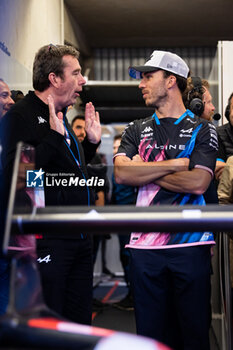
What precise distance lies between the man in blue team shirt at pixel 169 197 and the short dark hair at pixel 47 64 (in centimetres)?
21

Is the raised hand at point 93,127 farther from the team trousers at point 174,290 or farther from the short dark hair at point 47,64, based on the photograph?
the team trousers at point 174,290

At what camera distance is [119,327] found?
2754mm

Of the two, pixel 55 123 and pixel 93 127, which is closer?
pixel 55 123

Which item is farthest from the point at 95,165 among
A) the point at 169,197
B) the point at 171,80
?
the point at 171,80

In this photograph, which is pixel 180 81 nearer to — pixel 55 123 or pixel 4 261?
pixel 55 123

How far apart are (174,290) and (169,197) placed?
284 mm

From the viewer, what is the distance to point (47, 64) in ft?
4.11

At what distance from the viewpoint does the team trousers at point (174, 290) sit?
128 centimetres

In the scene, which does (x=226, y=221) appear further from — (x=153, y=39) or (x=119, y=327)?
(x=119, y=327)

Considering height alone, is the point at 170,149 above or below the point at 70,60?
below

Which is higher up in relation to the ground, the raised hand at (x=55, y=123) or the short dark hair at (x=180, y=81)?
the short dark hair at (x=180, y=81)

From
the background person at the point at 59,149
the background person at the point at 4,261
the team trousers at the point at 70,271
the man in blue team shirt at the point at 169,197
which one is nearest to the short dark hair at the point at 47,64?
the background person at the point at 59,149

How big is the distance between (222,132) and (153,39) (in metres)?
0.35

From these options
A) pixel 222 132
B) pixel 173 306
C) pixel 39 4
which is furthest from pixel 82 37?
pixel 173 306
